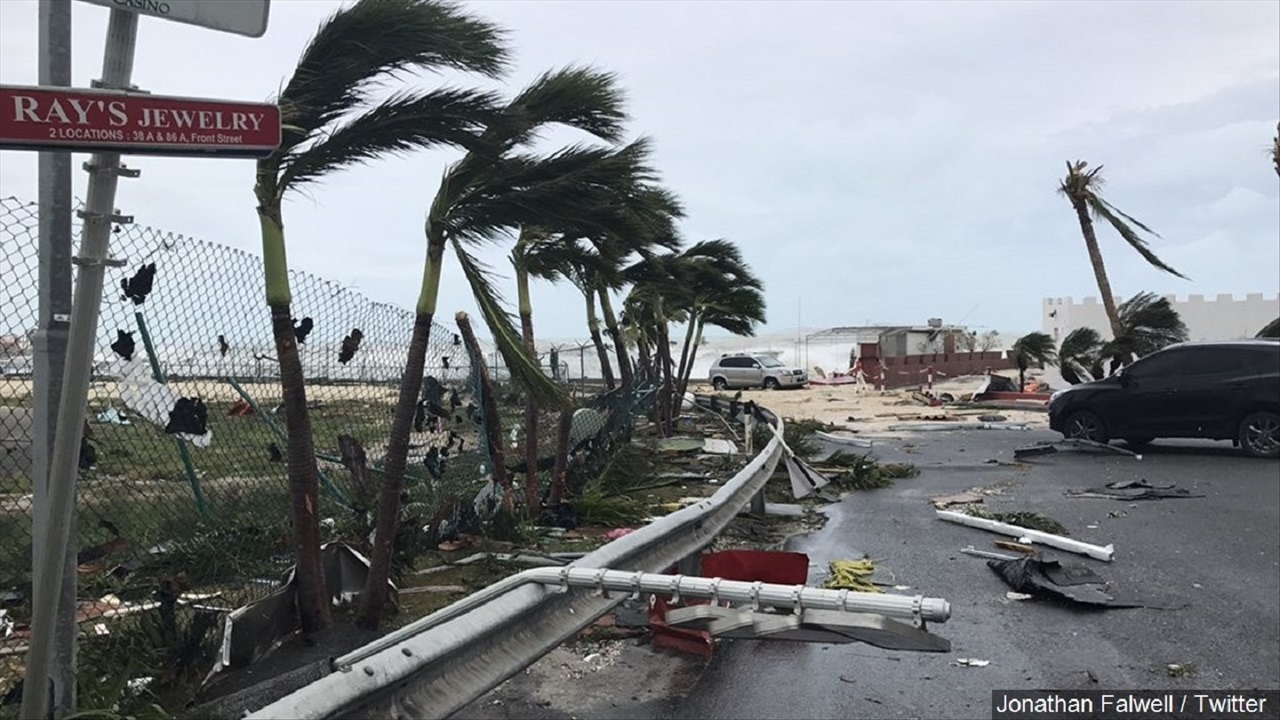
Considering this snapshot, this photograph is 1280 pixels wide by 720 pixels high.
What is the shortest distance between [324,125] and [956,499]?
8.44 metres

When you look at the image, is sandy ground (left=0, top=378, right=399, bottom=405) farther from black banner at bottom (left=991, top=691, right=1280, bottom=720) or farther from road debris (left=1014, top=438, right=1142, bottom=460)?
road debris (left=1014, top=438, right=1142, bottom=460)

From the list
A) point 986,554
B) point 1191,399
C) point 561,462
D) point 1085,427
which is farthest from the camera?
point 1085,427

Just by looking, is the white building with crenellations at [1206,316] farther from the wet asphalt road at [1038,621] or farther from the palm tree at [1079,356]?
the wet asphalt road at [1038,621]

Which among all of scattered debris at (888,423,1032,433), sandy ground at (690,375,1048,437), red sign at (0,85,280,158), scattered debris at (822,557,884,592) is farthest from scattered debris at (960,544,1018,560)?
scattered debris at (888,423,1032,433)

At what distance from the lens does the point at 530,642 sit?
11.9 feet

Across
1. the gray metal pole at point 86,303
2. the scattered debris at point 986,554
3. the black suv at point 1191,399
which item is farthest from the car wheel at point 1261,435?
the gray metal pole at point 86,303

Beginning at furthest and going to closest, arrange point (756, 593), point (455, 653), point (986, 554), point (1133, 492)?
1. point (1133, 492)
2. point (986, 554)
3. point (756, 593)
4. point (455, 653)

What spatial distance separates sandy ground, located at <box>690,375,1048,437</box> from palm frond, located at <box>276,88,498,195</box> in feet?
58.8

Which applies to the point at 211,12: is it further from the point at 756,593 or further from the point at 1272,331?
the point at 1272,331

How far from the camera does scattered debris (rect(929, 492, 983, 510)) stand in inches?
437

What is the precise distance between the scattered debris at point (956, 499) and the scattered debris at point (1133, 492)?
113 cm

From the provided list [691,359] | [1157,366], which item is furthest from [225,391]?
[691,359]

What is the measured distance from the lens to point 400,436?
619 centimetres

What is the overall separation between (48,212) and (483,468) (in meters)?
7.38
